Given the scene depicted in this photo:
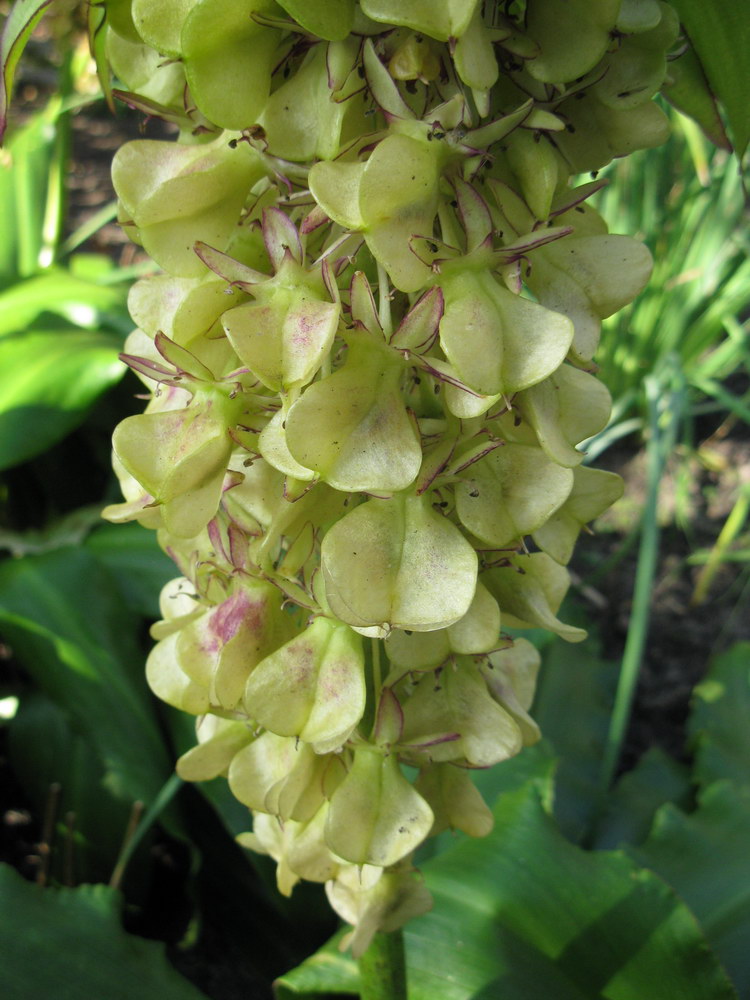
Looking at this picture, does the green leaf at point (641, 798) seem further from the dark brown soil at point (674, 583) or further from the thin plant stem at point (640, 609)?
Result: the dark brown soil at point (674, 583)

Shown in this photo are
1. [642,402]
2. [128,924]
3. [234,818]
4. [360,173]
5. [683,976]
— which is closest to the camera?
[360,173]

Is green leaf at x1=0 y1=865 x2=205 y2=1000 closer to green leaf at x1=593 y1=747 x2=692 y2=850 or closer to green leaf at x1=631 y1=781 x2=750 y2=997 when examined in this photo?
green leaf at x1=631 y1=781 x2=750 y2=997

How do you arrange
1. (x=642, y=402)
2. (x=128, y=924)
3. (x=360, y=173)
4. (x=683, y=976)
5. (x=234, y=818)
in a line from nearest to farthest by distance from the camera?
(x=360, y=173) → (x=683, y=976) → (x=234, y=818) → (x=128, y=924) → (x=642, y=402)

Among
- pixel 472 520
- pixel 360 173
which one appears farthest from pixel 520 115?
pixel 472 520

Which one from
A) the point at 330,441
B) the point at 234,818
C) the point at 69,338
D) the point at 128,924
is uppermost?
the point at 330,441

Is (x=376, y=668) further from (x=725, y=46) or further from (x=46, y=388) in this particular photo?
(x=46, y=388)

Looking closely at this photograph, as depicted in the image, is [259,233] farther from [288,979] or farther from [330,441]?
[288,979]

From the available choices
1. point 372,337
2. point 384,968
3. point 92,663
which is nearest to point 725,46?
point 372,337
